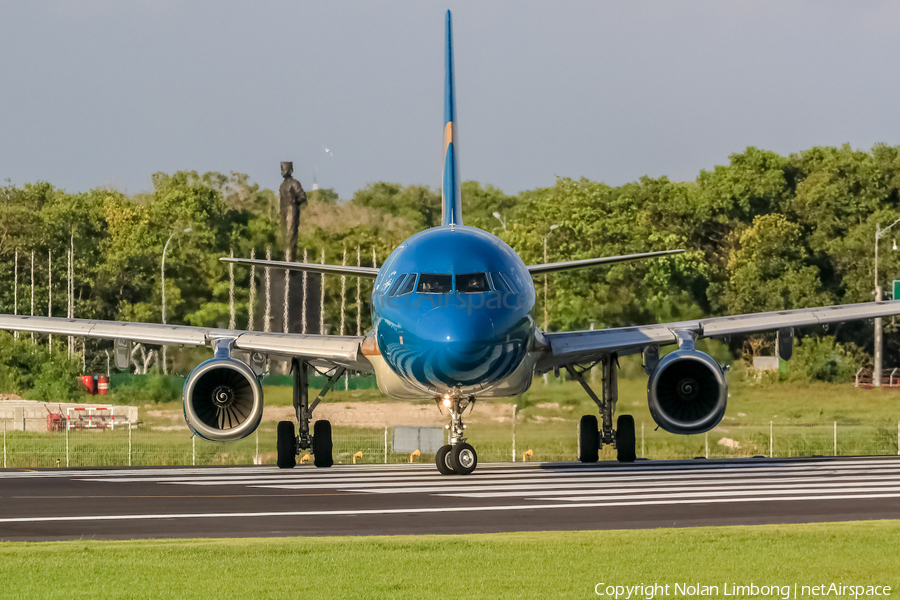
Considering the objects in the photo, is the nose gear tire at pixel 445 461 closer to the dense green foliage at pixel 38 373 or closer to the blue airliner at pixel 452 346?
the blue airliner at pixel 452 346

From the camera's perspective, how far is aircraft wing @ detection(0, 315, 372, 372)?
82.2 ft

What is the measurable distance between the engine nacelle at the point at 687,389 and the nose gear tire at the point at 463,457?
347 cm

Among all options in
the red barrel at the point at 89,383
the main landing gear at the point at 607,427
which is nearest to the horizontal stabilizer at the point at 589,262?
the main landing gear at the point at 607,427

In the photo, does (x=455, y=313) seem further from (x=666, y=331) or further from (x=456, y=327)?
(x=666, y=331)

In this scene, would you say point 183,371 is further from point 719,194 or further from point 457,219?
point 719,194

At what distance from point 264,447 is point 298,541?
17.6 metres

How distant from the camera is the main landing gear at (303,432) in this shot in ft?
89.2

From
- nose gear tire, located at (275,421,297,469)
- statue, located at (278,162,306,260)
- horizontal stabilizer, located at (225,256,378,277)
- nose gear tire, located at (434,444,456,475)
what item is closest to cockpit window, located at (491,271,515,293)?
nose gear tire, located at (434,444,456,475)

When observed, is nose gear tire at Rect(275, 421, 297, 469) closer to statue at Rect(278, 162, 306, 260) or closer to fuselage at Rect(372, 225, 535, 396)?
fuselage at Rect(372, 225, 535, 396)

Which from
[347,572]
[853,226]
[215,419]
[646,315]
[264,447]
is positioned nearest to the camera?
[347,572]

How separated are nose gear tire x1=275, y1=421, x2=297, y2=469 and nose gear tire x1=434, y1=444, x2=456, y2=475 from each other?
5.24 meters

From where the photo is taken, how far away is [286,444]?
27547 mm

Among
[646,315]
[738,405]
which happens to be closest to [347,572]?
[738,405]

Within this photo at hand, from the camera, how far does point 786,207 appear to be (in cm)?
8562
